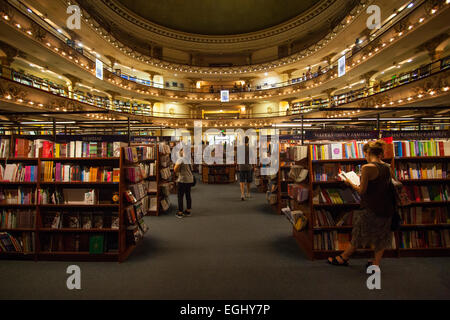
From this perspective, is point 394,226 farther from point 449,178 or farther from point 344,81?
point 344,81

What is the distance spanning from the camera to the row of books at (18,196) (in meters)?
3.12

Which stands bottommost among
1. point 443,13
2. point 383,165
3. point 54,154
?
point 383,165

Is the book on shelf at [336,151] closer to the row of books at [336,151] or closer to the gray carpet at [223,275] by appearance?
the row of books at [336,151]

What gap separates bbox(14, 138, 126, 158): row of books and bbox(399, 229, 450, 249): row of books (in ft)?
14.6

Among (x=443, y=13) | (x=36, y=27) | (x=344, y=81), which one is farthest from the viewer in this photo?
Result: (x=344, y=81)

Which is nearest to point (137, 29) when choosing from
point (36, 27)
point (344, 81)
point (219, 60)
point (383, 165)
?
point (219, 60)

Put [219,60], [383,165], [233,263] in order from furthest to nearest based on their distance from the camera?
[219,60]
[233,263]
[383,165]

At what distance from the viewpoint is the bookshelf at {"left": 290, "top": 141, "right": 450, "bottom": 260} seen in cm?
304

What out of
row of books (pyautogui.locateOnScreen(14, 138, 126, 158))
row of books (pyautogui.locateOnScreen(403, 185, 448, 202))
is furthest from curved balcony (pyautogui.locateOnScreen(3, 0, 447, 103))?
row of books (pyautogui.locateOnScreen(14, 138, 126, 158))

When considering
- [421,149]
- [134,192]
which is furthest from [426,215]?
[134,192]

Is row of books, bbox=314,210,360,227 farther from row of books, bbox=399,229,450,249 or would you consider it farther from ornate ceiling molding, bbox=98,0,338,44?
ornate ceiling molding, bbox=98,0,338,44

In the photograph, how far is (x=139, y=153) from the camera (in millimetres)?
4105

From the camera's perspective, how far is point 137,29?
19.4m
